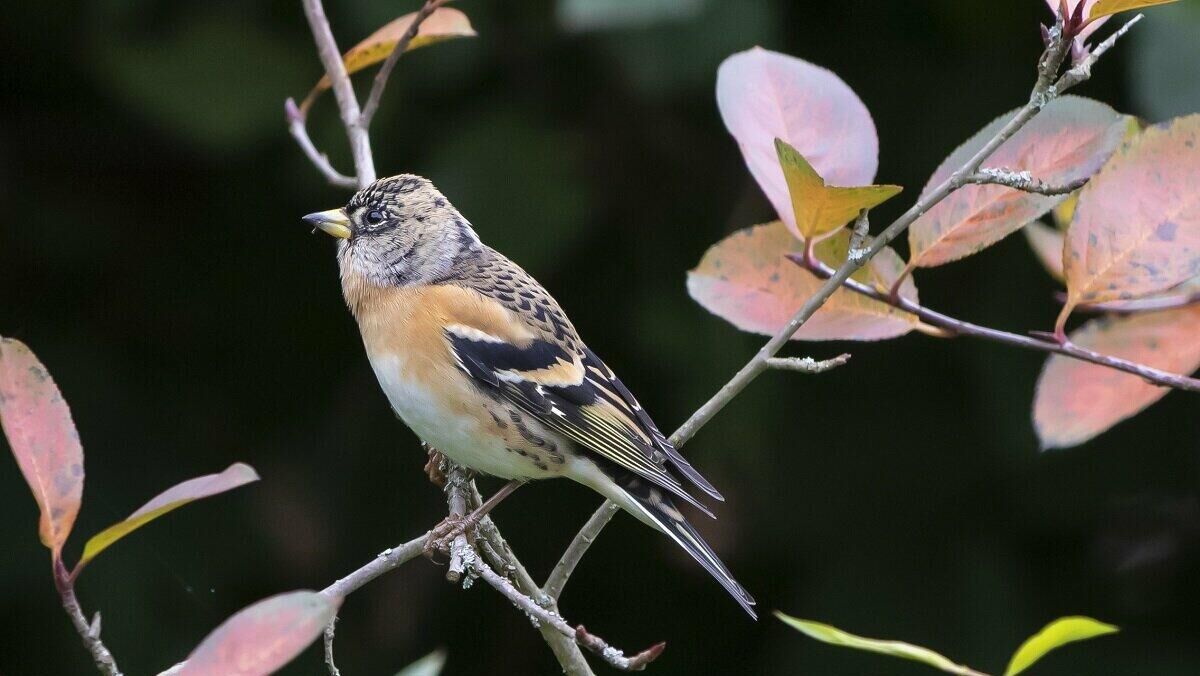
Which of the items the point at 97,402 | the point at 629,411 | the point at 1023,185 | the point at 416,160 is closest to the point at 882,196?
the point at 1023,185

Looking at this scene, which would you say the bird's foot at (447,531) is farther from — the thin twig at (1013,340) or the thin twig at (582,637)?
the thin twig at (1013,340)

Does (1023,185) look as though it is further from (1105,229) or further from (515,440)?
(515,440)

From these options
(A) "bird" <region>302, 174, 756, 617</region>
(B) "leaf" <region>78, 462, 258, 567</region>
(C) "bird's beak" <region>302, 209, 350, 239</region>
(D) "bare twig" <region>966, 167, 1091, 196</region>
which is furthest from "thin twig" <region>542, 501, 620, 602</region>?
(C) "bird's beak" <region>302, 209, 350, 239</region>

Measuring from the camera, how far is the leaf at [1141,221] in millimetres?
1304

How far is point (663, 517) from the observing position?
1.81 meters

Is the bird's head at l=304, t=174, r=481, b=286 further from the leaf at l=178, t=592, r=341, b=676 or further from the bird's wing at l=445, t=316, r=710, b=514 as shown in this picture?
the leaf at l=178, t=592, r=341, b=676

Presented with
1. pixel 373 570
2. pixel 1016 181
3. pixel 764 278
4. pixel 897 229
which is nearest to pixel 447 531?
pixel 373 570

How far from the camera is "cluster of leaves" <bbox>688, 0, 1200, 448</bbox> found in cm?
132

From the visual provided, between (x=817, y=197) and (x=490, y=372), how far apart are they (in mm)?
802

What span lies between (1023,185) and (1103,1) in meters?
0.19

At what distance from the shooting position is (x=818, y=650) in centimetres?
258

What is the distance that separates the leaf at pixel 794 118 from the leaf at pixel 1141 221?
266 millimetres

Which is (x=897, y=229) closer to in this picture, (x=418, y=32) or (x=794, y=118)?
(x=794, y=118)

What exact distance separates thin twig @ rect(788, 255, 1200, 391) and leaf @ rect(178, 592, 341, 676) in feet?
2.50
